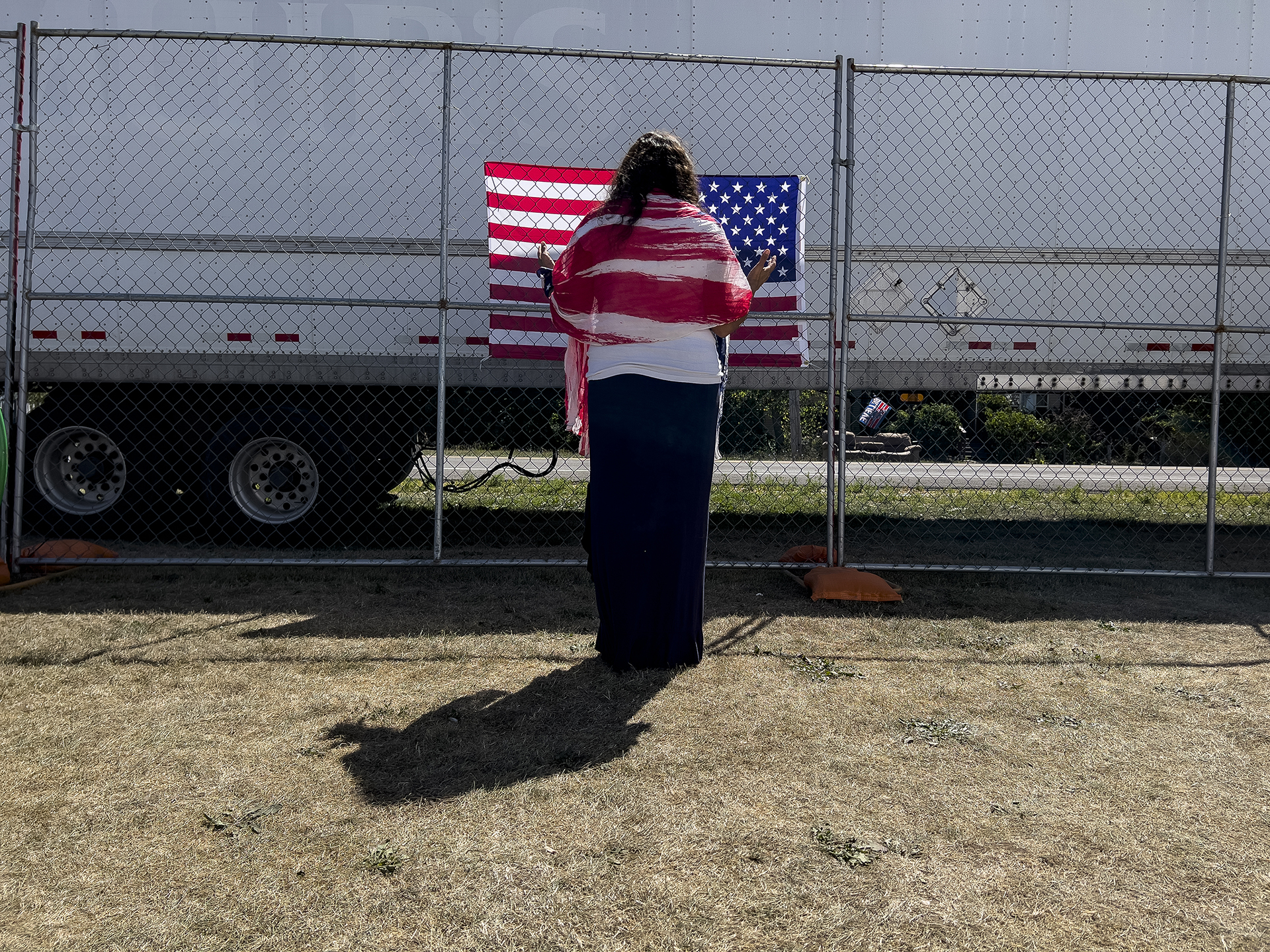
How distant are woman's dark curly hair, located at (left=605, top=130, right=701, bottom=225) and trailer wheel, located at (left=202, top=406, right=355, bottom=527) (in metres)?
3.45

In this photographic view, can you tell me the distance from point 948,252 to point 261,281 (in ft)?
14.4

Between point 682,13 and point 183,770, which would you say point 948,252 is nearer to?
point 682,13

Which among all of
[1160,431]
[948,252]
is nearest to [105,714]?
[948,252]

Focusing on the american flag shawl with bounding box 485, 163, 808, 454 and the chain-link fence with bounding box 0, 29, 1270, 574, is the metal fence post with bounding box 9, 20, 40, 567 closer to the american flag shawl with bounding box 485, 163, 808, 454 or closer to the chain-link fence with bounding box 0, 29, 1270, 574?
the chain-link fence with bounding box 0, 29, 1270, 574

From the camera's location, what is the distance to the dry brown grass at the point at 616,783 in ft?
6.07

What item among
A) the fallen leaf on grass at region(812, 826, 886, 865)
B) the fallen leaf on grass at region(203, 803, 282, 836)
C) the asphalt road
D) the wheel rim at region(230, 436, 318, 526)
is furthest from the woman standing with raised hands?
the asphalt road

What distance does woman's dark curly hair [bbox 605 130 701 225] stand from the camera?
3.28 meters

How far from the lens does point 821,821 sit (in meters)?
2.28

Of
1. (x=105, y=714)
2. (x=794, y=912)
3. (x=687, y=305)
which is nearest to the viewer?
(x=794, y=912)

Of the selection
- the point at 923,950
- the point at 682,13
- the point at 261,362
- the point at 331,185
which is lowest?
the point at 923,950

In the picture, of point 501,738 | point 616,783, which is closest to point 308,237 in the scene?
point 501,738

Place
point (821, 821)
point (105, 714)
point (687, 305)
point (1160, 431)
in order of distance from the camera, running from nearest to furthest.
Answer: point (821, 821) < point (105, 714) < point (687, 305) < point (1160, 431)

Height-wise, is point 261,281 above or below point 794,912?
above

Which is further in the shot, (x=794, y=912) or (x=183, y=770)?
(x=183, y=770)
